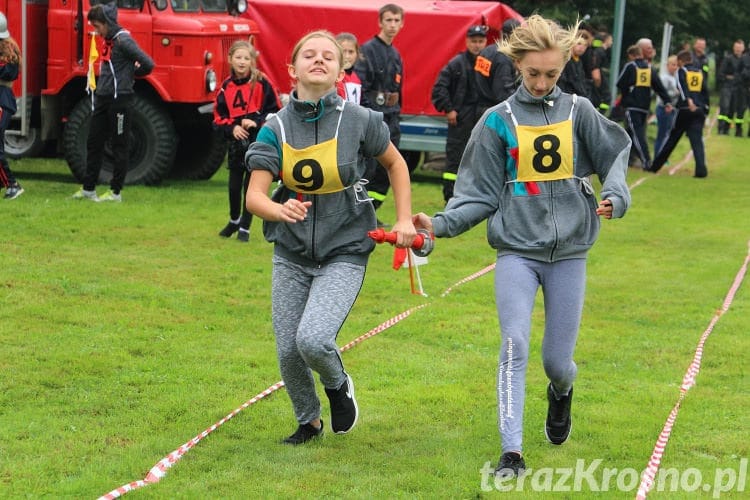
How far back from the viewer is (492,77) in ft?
45.0

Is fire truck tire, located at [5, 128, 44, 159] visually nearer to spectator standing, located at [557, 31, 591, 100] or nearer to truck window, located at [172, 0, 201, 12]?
truck window, located at [172, 0, 201, 12]

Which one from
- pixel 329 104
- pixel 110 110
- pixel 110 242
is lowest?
pixel 110 242

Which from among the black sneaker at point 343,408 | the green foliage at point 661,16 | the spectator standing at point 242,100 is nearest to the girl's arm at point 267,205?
the black sneaker at point 343,408

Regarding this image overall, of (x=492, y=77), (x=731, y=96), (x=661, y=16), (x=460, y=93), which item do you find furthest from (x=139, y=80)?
(x=661, y=16)

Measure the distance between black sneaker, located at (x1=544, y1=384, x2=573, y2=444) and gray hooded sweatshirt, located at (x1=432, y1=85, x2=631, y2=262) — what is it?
743mm

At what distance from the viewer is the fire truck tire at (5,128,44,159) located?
16.3 meters

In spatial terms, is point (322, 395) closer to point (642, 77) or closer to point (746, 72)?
point (642, 77)

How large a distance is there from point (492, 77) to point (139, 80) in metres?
4.38

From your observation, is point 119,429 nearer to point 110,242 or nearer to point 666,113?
point 110,242

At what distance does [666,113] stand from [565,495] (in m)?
17.2

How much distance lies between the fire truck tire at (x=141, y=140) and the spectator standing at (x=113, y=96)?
3.93ft

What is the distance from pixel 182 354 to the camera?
7.71 meters

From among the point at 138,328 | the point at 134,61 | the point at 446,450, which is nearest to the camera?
the point at 446,450

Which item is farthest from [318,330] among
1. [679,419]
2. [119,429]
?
[679,419]
